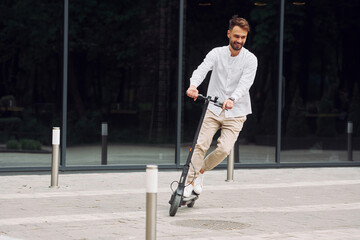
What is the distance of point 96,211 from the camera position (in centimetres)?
791

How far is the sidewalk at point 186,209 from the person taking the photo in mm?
6758

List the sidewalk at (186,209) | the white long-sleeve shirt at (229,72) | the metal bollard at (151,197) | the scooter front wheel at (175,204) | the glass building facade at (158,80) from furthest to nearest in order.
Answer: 1. the glass building facade at (158,80)
2. the white long-sleeve shirt at (229,72)
3. the scooter front wheel at (175,204)
4. the sidewalk at (186,209)
5. the metal bollard at (151,197)

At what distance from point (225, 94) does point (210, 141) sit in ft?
1.72

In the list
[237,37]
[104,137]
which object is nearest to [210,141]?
[237,37]

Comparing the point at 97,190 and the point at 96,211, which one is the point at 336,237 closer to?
the point at 96,211

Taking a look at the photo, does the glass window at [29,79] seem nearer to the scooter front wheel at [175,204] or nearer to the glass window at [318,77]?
the glass window at [318,77]

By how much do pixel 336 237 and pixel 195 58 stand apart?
642 cm

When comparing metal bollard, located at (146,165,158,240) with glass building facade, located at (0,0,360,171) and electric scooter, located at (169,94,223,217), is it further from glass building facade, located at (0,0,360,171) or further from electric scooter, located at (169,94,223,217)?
glass building facade, located at (0,0,360,171)

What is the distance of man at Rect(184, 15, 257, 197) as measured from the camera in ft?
26.0

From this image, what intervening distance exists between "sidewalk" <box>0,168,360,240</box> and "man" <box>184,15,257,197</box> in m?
0.53

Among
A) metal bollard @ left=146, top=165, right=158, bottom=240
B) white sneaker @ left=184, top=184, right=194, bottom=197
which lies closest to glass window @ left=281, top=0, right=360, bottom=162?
white sneaker @ left=184, top=184, right=194, bottom=197

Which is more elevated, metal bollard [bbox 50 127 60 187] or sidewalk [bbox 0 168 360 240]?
metal bollard [bbox 50 127 60 187]

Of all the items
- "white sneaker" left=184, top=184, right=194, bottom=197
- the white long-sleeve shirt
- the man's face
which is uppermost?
the man's face

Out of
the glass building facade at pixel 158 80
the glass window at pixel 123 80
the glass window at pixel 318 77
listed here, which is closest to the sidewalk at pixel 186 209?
→ the glass window at pixel 123 80
